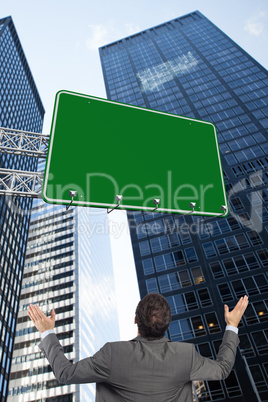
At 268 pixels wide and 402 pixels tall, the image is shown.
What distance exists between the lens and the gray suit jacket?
231 cm

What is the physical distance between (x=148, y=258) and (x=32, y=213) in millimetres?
62124

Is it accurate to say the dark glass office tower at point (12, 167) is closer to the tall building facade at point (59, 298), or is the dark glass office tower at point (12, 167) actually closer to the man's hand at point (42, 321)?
the tall building facade at point (59, 298)

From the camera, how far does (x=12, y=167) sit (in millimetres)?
80562

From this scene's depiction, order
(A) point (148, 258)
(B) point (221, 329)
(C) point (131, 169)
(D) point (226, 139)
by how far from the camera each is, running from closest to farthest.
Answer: (C) point (131, 169)
(B) point (221, 329)
(A) point (148, 258)
(D) point (226, 139)

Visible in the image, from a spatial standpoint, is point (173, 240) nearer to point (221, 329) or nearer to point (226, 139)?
point (221, 329)

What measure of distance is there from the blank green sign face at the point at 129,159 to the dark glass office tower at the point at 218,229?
53.1 feet

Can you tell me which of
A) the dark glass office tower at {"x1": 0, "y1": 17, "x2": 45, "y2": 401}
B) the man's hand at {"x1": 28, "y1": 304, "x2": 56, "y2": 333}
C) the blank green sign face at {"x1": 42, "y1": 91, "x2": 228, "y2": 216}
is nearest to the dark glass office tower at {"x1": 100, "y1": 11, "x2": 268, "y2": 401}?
the blank green sign face at {"x1": 42, "y1": 91, "x2": 228, "y2": 216}

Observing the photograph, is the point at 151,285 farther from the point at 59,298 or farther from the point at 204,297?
the point at 59,298

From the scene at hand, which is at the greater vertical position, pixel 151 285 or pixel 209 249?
pixel 209 249

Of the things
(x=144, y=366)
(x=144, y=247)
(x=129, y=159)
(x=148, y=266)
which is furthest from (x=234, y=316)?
(x=144, y=247)

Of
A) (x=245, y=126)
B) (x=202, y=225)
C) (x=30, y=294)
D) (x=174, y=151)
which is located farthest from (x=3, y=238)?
(x=174, y=151)

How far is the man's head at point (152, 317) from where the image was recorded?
257 cm

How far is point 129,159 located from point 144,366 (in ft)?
16.4

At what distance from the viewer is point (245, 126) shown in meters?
60.3
